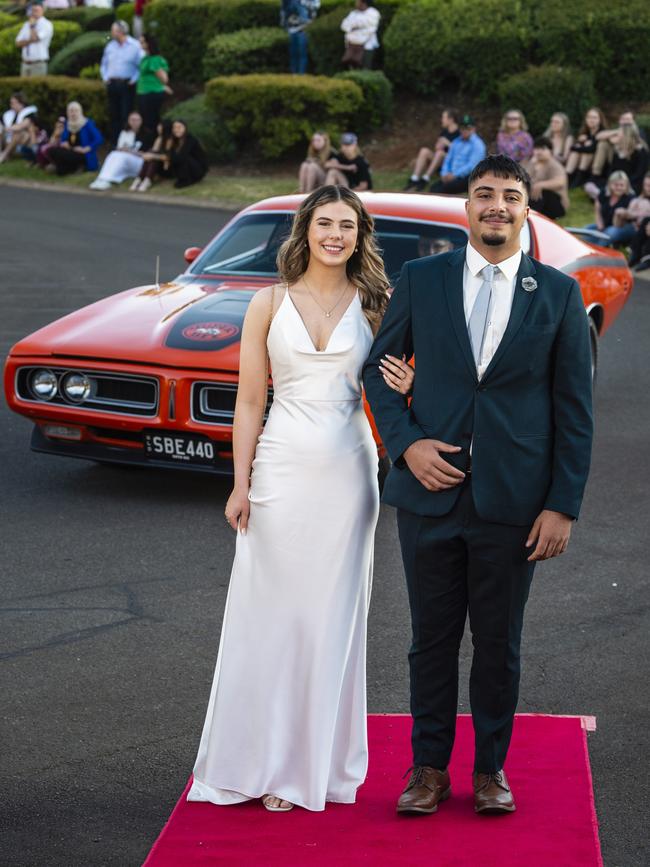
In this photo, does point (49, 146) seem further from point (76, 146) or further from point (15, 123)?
point (15, 123)

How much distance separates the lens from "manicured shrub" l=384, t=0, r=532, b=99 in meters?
23.1

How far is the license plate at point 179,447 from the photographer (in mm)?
7270

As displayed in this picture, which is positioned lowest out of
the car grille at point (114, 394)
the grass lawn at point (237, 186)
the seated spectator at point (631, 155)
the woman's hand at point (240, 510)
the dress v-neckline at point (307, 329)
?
the grass lawn at point (237, 186)

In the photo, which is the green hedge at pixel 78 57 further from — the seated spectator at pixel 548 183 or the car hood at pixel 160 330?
the car hood at pixel 160 330

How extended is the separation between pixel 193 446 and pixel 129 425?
38cm

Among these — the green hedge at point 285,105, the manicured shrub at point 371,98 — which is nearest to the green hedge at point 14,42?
the green hedge at point 285,105

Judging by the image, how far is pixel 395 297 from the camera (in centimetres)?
407

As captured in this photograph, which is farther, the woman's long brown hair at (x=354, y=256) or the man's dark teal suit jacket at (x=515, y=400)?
the woman's long brown hair at (x=354, y=256)

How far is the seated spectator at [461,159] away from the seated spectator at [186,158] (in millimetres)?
4413

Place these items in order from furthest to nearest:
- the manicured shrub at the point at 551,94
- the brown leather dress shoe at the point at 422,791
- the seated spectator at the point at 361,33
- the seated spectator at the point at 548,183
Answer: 1. the seated spectator at the point at 361,33
2. the manicured shrub at the point at 551,94
3. the seated spectator at the point at 548,183
4. the brown leather dress shoe at the point at 422,791

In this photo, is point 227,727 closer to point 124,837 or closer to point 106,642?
point 124,837

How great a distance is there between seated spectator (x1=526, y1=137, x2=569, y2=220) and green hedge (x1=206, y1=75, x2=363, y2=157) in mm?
6097

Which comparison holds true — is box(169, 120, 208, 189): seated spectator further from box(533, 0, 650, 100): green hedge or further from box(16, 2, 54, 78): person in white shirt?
box(16, 2, 54, 78): person in white shirt

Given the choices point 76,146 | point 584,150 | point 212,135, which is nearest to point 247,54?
point 212,135
